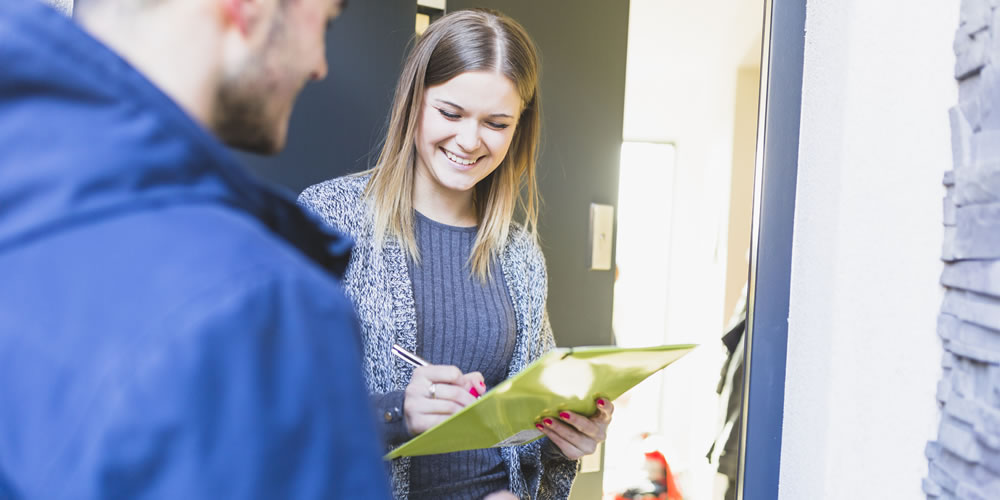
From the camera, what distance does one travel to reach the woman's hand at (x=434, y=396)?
0.92 m

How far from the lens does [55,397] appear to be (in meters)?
0.29

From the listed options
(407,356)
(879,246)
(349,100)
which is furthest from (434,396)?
(349,100)

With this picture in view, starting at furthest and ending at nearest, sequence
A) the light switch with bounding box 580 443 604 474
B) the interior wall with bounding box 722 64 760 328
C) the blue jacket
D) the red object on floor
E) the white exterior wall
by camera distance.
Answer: the interior wall with bounding box 722 64 760 328 → the red object on floor → the light switch with bounding box 580 443 604 474 → the white exterior wall → the blue jacket

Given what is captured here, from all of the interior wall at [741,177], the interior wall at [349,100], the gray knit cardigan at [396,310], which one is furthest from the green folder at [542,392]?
the interior wall at [741,177]

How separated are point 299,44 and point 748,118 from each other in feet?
10.5

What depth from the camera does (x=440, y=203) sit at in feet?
4.03

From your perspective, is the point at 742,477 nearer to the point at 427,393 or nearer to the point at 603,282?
the point at 427,393

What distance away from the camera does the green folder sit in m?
0.73

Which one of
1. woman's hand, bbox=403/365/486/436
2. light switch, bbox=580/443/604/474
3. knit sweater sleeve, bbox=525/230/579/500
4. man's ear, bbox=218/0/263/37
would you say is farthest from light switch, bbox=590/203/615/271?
man's ear, bbox=218/0/263/37

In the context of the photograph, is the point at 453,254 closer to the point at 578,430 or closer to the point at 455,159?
the point at 455,159

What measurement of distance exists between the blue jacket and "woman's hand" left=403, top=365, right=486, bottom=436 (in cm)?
60

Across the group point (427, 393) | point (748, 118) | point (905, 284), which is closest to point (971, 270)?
point (905, 284)

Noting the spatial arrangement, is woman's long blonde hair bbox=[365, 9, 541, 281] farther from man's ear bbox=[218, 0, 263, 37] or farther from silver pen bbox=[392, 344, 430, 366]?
man's ear bbox=[218, 0, 263, 37]

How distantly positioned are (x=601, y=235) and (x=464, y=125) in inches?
37.2
